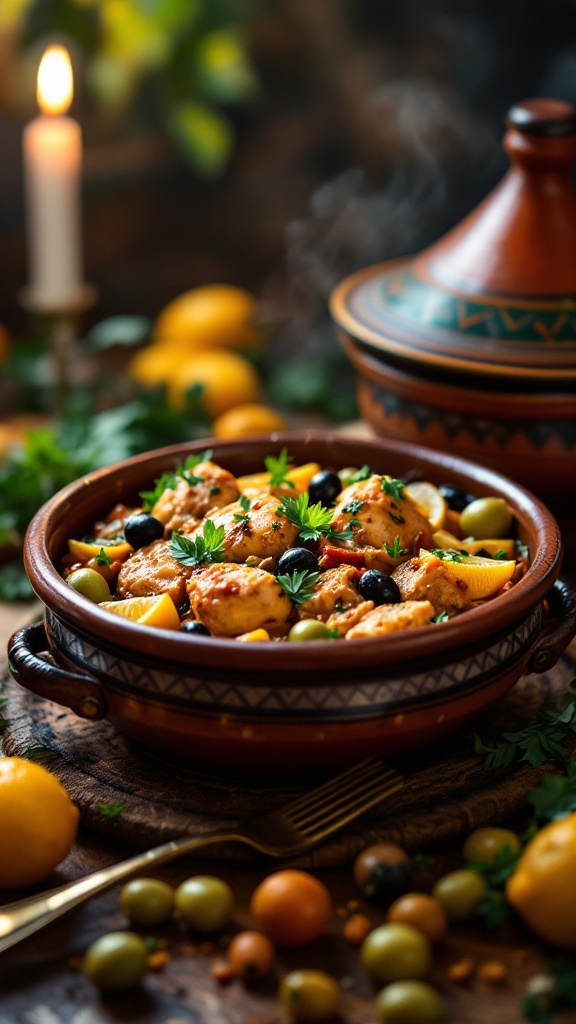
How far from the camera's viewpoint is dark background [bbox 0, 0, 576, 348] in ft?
20.4

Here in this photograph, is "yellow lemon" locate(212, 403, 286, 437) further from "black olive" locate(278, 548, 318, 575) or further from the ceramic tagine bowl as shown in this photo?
"black olive" locate(278, 548, 318, 575)

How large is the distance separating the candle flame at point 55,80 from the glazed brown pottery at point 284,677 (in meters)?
2.69

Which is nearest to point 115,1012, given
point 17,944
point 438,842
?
point 17,944

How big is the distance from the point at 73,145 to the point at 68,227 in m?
0.36

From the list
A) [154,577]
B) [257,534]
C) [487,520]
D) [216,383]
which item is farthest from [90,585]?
[216,383]

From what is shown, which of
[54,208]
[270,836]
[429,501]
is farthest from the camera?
[54,208]

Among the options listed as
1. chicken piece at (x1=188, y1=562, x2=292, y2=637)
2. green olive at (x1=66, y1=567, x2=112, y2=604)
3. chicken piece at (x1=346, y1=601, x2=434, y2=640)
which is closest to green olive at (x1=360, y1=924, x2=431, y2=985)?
chicken piece at (x1=346, y1=601, x2=434, y2=640)

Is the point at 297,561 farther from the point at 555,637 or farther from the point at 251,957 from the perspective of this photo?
the point at 251,957

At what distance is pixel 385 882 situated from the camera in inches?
96.3

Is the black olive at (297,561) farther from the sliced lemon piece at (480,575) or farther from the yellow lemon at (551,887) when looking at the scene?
the yellow lemon at (551,887)

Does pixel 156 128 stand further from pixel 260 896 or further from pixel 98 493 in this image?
pixel 260 896

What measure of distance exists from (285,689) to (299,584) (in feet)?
1.24

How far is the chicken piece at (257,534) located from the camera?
9.69 ft

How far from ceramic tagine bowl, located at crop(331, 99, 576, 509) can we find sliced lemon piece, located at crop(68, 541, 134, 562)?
1.15 metres
